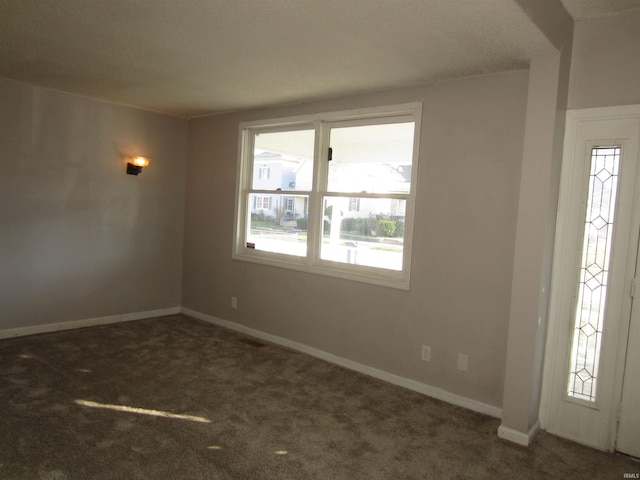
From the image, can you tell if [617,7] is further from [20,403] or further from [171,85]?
[20,403]

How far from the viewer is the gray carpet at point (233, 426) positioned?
7.61ft

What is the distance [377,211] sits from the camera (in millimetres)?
3768

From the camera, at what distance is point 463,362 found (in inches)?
127

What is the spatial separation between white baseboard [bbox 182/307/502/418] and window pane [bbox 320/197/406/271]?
2.92ft

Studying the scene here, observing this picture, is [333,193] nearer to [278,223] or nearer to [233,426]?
[278,223]

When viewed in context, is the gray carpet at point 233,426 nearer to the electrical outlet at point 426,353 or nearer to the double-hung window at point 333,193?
the electrical outlet at point 426,353

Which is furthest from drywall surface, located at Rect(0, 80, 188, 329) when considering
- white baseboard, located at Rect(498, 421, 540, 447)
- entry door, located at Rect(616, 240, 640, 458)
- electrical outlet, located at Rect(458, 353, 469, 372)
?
entry door, located at Rect(616, 240, 640, 458)

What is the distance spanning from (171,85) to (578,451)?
4.10 meters

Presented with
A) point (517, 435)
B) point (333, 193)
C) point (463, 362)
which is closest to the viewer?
point (517, 435)

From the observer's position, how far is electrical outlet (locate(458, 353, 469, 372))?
3.21 m

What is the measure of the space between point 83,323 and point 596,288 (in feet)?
15.4

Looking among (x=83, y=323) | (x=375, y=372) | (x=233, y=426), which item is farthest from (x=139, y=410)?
(x=83, y=323)

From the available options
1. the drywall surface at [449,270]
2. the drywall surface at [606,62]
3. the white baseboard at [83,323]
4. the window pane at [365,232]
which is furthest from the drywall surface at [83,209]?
the drywall surface at [606,62]

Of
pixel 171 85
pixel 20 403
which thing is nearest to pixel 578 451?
pixel 20 403
